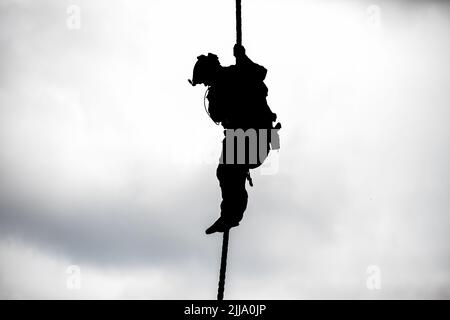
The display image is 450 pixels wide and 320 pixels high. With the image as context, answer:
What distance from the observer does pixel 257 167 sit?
32.6 ft

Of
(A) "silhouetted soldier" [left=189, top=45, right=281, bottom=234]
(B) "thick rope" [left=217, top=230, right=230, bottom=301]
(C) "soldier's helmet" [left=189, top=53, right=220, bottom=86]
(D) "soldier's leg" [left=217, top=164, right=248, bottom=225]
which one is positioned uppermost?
(C) "soldier's helmet" [left=189, top=53, right=220, bottom=86]

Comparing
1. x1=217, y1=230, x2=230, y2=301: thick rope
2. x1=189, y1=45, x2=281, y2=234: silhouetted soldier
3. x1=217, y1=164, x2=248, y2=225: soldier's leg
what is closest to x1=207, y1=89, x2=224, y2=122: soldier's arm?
x1=189, y1=45, x2=281, y2=234: silhouetted soldier

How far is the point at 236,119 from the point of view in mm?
9547

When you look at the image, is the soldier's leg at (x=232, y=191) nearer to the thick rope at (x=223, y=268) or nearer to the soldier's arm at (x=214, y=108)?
the thick rope at (x=223, y=268)

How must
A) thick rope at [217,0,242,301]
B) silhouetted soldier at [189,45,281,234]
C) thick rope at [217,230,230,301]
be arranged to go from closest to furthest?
thick rope at [217,0,242,301] → thick rope at [217,230,230,301] → silhouetted soldier at [189,45,281,234]

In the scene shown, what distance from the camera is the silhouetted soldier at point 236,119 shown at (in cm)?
942

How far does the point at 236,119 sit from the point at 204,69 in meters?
0.96

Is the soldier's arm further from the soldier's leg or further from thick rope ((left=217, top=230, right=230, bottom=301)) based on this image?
thick rope ((left=217, top=230, right=230, bottom=301))

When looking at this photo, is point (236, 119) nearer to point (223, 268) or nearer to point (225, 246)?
point (225, 246)

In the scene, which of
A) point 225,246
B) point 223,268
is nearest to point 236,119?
point 225,246

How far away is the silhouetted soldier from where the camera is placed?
9422 millimetres
